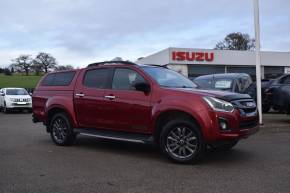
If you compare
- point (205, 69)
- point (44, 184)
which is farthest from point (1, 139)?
point (205, 69)

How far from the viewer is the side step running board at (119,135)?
760 centimetres

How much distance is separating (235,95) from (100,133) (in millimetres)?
2908

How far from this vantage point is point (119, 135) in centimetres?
805

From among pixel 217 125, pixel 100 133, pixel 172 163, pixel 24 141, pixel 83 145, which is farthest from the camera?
pixel 24 141

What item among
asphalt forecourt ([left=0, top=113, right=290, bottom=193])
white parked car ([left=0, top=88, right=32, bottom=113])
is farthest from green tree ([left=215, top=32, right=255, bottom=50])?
asphalt forecourt ([left=0, top=113, right=290, bottom=193])

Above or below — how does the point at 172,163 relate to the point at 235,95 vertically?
below

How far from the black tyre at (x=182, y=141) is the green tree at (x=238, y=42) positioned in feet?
231

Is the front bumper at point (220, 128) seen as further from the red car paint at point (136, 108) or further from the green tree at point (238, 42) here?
the green tree at point (238, 42)

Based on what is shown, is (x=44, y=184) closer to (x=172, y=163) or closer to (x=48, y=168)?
(x=48, y=168)

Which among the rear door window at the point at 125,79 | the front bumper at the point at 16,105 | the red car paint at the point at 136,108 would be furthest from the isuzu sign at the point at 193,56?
the rear door window at the point at 125,79

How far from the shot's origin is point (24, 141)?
33.9 feet

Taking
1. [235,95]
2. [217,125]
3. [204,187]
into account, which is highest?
[235,95]

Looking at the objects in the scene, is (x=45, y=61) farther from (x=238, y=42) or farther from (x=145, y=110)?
(x=145, y=110)

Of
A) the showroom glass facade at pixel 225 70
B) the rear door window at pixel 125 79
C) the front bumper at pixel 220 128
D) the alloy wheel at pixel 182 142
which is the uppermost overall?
the showroom glass facade at pixel 225 70
